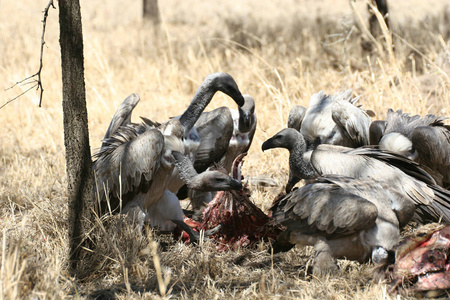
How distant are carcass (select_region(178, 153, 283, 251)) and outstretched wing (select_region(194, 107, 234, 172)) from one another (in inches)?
25.3

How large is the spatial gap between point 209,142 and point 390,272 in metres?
2.47

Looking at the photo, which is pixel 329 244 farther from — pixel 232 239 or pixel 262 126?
pixel 262 126

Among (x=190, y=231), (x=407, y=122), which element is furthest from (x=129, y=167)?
(x=407, y=122)

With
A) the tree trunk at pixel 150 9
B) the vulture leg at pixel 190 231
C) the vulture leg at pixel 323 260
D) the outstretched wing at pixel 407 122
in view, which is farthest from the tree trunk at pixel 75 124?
the tree trunk at pixel 150 9

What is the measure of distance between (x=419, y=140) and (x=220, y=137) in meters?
1.83

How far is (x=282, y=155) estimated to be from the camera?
696cm

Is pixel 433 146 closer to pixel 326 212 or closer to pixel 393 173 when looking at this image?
pixel 393 173

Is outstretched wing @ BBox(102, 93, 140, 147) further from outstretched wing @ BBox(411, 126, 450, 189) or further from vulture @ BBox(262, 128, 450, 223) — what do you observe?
outstretched wing @ BBox(411, 126, 450, 189)

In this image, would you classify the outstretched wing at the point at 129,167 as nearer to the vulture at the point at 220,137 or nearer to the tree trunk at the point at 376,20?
the vulture at the point at 220,137

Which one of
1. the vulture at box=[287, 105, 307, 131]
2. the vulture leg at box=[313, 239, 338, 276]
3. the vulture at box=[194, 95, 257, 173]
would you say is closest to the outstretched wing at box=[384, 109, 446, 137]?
the vulture at box=[287, 105, 307, 131]

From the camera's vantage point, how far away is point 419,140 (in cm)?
530

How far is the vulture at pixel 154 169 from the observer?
14.7ft

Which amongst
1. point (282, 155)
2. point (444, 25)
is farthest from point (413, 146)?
point (444, 25)

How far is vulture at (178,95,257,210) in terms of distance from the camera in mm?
5738
